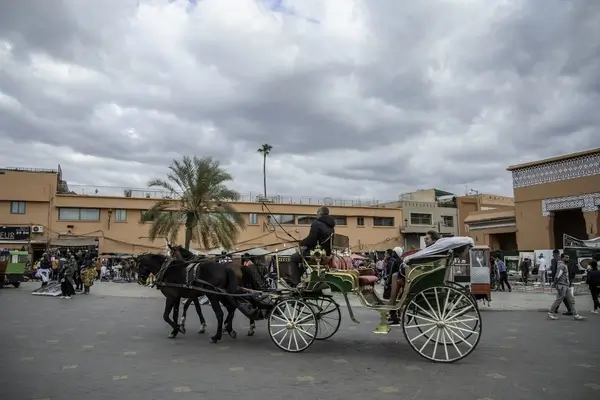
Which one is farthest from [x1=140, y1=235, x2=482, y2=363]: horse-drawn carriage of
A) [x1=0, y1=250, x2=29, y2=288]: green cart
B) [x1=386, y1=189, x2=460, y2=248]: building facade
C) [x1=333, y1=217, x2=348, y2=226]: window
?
[x1=386, y1=189, x2=460, y2=248]: building facade

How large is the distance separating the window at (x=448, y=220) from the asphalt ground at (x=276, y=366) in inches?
1703

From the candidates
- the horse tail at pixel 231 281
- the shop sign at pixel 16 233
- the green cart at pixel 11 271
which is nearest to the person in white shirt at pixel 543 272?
the horse tail at pixel 231 281

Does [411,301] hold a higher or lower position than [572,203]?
lower

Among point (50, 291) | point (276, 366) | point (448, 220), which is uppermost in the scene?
point (448, 220)

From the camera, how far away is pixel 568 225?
33.5 metres

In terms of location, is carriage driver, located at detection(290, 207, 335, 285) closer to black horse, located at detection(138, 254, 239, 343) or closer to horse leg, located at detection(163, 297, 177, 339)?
black horse, located at detection(138, 254, 239, 343)

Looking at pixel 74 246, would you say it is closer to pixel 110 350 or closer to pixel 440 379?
pixel 110 350

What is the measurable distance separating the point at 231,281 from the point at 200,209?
21.6 meters

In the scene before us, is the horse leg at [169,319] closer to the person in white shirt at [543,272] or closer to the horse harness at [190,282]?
the horse harness at [190,282]

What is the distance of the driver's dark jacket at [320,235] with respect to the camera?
859cm

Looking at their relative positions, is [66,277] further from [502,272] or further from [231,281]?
[502,272]

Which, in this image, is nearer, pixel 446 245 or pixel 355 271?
pixel 446 245

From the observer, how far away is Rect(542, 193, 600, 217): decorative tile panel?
2872 cm

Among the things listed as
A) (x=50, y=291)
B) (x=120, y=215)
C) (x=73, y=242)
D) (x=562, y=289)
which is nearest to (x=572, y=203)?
(x=562, y=289)
